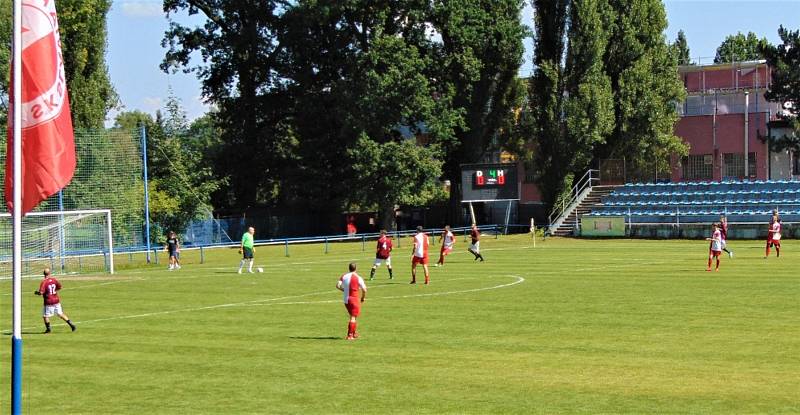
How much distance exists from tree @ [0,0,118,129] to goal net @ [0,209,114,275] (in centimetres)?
1889

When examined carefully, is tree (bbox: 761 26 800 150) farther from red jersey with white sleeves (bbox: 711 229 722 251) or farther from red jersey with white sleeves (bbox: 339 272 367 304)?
red jersey with white sleeves (bbox: 339 272 367 304)

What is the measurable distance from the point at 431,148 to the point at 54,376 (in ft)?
191

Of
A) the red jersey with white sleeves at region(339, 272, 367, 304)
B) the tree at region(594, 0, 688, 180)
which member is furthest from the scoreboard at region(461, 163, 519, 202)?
the red jersey with white sleeves at region(339, 272, 367, 304)

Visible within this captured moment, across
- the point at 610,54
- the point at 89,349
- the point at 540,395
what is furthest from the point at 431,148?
the point at 540,395

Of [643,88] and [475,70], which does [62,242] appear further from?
[643,88]

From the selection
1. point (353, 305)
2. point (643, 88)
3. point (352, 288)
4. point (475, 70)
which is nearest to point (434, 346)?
point (353, 305)

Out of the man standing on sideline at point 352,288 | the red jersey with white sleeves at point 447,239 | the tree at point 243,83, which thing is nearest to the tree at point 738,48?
the tree at point 243,83

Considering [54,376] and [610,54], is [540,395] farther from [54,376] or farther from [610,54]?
[610,54]

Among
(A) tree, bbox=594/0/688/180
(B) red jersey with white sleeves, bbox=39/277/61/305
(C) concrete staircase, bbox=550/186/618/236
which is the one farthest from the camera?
(A) tree, bbox=594/0/688/180

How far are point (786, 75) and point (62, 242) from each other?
164 feet

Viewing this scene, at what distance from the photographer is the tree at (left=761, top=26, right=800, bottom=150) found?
2889 inches

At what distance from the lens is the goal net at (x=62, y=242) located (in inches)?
1924

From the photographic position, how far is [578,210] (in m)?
75.0

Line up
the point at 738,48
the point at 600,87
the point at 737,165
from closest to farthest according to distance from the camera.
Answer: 1. the point at 600,87
2. the point at 737,165
3. the point at 738,48
